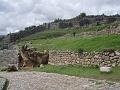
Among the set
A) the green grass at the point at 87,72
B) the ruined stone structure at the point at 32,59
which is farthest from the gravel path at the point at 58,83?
the ruined stone structure at the point at 32,59

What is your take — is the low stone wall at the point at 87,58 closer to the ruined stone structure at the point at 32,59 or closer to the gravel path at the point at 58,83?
the ruined stone structure at the point at 32,59

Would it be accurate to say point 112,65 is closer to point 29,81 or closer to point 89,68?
point 89,68

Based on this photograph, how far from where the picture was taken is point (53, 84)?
2898cm

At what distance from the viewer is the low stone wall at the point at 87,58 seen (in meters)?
34.9

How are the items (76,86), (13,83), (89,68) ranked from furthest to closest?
(89,68) → (13,83) → (76,86)

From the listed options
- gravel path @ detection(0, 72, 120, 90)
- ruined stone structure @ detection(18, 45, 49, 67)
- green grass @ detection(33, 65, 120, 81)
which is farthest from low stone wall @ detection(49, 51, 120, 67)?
gravel path @ detection(0, 72, 120, 90)

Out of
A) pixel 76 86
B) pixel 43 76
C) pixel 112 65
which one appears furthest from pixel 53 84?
pixel 112 65

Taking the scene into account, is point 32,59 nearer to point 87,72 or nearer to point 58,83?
point 87,72

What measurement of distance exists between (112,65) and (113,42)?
4.77 meters

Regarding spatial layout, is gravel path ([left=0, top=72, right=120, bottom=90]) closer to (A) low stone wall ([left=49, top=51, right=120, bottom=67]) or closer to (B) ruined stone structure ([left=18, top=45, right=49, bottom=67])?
(A) low stone wall ([left=49, top=51, right=120, bottom=67])

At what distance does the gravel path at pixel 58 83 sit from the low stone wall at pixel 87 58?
4903mm

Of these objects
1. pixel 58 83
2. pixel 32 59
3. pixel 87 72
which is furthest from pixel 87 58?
pixel 32 59

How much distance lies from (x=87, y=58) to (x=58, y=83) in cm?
944

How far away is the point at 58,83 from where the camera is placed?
2917 centimetres
